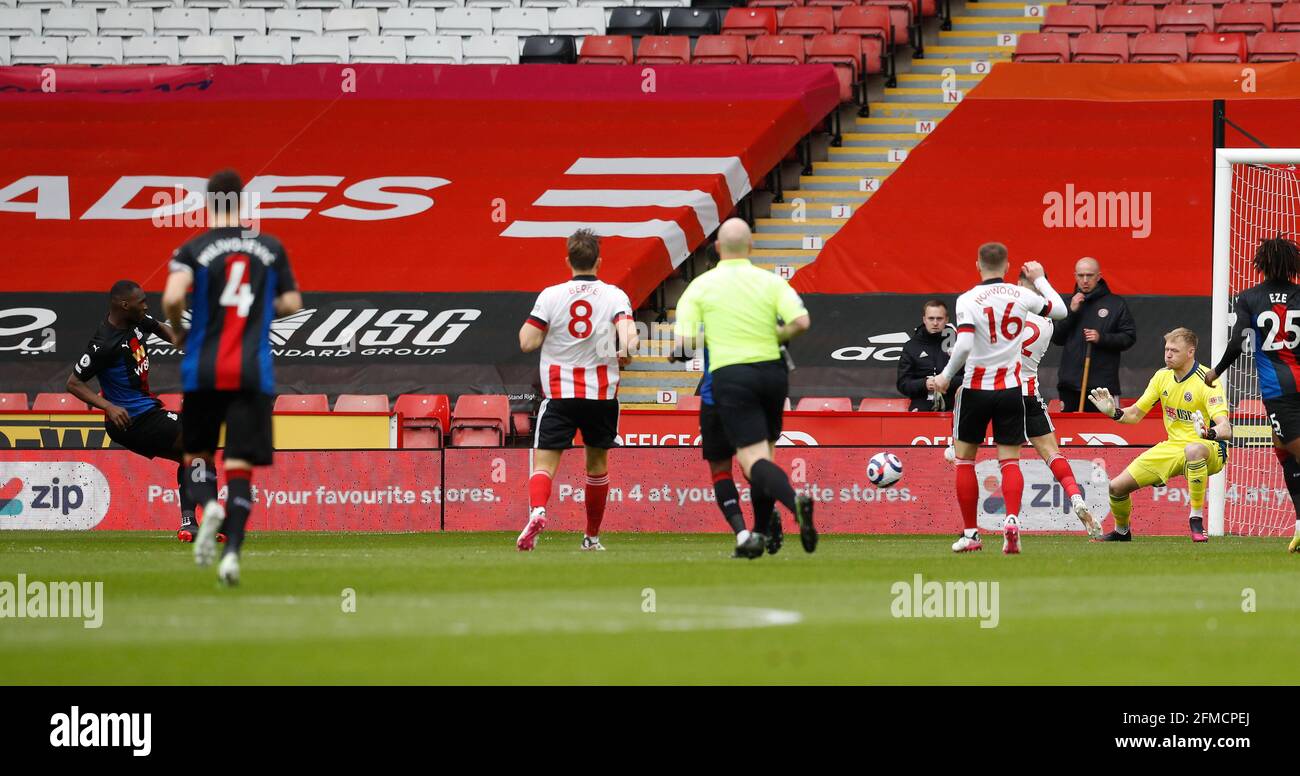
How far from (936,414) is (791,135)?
7.89 m

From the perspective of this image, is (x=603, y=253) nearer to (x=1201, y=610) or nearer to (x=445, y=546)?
(x=445, y=546)

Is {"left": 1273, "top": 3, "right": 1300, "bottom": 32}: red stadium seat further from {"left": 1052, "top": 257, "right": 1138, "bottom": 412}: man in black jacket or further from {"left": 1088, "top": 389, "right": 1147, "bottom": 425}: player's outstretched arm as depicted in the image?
{"left": 1088, "top": 389, "right": 1147, "bottom": 425}: player's outstretched arm

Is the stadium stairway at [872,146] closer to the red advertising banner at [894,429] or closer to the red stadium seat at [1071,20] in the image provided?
the red stadium seat at [1071,20]

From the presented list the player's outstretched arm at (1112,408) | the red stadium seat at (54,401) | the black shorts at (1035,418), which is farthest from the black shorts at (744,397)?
the red stadium seat at (54,401)

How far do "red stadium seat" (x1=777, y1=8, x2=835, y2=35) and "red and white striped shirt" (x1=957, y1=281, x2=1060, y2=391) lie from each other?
566 inches

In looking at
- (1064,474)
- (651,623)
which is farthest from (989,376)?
(651,623)

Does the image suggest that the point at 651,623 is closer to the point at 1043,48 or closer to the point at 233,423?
the point at 233,423

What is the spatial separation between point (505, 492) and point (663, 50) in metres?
10.9

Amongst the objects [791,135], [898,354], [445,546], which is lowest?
[445,546]

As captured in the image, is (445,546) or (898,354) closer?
(445,546)

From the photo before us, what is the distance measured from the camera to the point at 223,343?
9.20 m

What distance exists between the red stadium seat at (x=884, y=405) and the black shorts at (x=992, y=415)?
633cm
